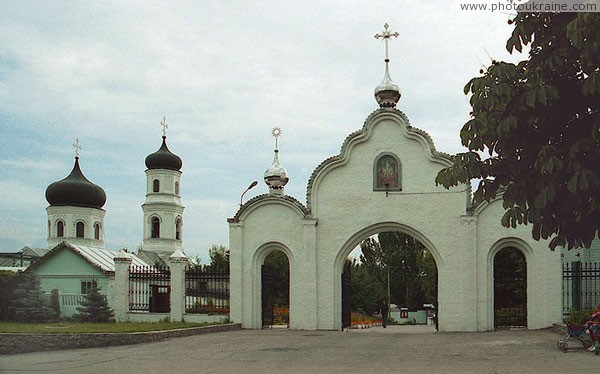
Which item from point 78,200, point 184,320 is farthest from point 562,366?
point 78,200

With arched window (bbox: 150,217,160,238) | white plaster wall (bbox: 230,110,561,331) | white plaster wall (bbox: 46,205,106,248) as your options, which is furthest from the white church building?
arched window (bbox: 150,217,160,238)

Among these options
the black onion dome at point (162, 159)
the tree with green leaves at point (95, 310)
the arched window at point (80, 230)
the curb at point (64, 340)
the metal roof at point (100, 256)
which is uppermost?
the black onion dome at point (162, 159)

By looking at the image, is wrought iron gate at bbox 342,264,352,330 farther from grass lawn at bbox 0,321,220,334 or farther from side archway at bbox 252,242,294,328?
grass lawn at bbox 0,321,220,334

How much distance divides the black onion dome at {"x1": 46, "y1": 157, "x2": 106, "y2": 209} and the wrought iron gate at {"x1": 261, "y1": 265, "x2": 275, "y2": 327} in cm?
2896

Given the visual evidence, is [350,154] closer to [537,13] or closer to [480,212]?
[480,212]

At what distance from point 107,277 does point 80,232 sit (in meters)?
24.2

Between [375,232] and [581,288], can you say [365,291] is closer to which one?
[375,232]

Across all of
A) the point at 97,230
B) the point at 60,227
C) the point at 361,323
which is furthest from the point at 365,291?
the point at 60,227

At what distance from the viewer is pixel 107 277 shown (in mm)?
30266

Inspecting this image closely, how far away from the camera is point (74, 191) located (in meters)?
51.7

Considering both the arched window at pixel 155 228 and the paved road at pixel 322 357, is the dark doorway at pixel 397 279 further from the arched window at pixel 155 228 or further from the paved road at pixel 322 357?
the paved road at pixel 322 357

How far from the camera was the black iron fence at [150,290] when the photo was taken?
27125mm

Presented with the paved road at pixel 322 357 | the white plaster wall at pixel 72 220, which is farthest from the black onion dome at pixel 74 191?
the paved road at pixel 322 357

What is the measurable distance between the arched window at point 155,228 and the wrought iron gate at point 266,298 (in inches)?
1262
